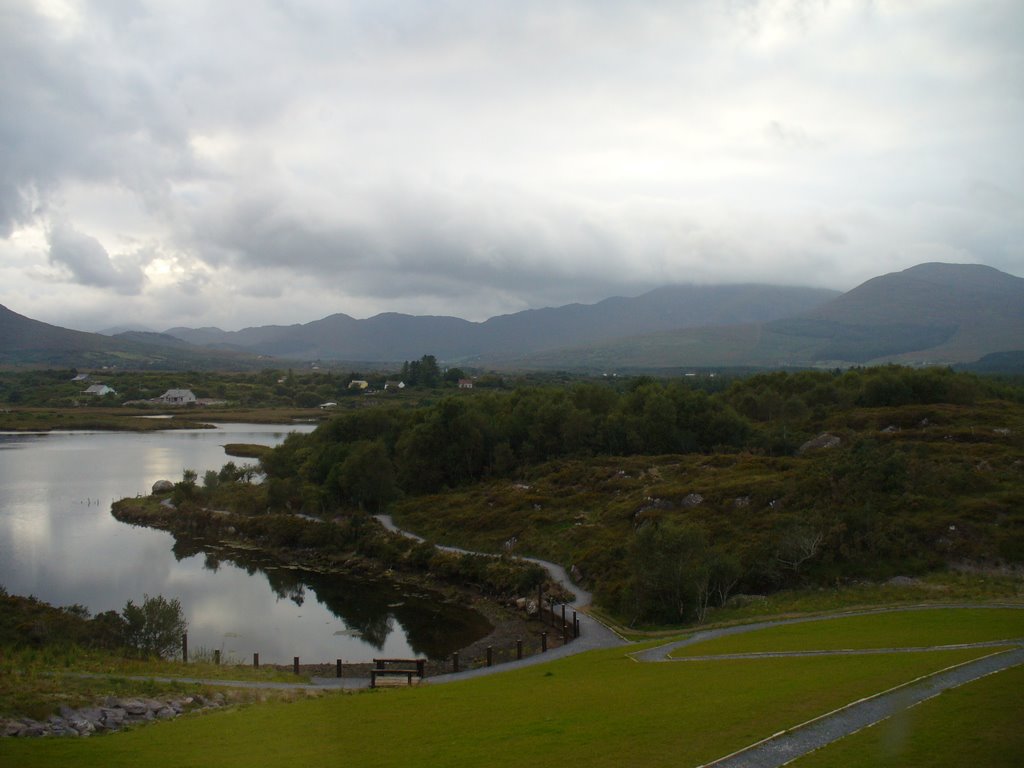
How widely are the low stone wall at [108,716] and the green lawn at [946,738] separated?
15468mm

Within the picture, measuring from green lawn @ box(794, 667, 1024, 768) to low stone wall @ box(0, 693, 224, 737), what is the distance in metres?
15.5

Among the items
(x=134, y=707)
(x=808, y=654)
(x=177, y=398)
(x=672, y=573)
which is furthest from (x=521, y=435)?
(x=177, y=398)

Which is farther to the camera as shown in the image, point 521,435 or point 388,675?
point 521,435

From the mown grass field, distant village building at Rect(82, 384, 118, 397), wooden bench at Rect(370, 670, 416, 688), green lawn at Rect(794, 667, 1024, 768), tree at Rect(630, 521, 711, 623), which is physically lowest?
wooden bench at Rect(370, 670, 416, 688)

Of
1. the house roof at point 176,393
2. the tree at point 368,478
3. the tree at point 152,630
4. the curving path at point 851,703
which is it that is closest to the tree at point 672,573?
the curving path at point 851,703

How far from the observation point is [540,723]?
1471cm

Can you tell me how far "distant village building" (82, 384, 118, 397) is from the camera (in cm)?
16500

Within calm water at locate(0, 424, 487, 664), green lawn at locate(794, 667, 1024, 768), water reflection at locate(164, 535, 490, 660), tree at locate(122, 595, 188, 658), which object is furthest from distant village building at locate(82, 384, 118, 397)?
green lawn at locate(794, 667, 1024, 768)

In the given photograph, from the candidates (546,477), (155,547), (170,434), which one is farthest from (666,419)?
(170,434)

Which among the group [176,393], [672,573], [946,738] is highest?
[176,393]

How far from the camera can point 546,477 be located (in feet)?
214

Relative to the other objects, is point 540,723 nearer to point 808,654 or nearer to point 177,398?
point 808,654

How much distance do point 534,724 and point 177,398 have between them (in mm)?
169402

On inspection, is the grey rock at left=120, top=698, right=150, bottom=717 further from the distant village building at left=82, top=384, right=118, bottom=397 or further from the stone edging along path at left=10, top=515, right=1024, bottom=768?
the distant village building at left=82, top=384, right=118, bottom=397
